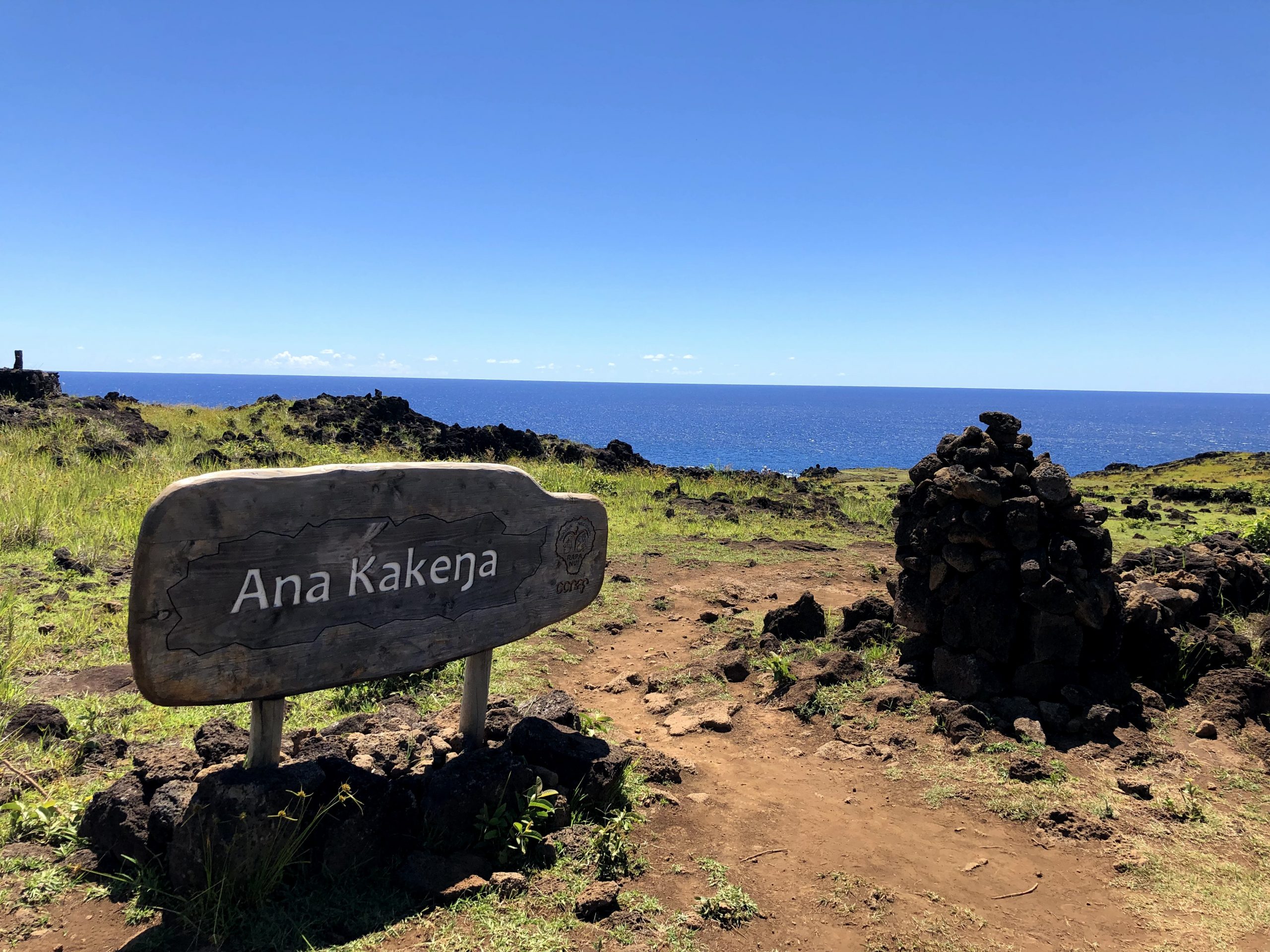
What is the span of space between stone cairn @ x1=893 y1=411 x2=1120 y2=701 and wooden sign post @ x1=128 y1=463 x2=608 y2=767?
12.1 feet

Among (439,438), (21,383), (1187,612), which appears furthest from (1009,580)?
(21,383)

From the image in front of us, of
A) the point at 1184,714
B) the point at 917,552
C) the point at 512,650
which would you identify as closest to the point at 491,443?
the point at 512,650

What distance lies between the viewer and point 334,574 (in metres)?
3.58

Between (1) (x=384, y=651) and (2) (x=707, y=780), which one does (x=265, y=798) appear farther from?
(2) (x=707, y=780)

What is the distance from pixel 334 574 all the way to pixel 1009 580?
543 centimetres

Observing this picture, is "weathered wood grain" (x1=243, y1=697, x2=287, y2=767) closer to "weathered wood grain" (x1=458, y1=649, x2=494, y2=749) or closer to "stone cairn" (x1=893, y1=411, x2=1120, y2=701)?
"weathered wood grain" (x1=458, y1=649, x2=494, y2=749)

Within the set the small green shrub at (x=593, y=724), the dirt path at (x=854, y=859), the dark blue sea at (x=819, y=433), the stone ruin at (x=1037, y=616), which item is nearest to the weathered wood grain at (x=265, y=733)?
the dirt path at (x=854, y=859)

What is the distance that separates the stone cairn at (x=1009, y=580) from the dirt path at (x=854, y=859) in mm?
1614

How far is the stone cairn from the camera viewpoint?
6.07 meters

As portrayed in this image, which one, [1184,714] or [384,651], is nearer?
[384,651]

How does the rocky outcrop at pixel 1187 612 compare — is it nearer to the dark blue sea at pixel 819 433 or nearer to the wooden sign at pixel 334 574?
the wooden sign at pixel 334 574

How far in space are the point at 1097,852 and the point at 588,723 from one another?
327 cm

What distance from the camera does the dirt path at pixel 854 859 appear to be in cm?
361

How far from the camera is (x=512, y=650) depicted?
779cm
